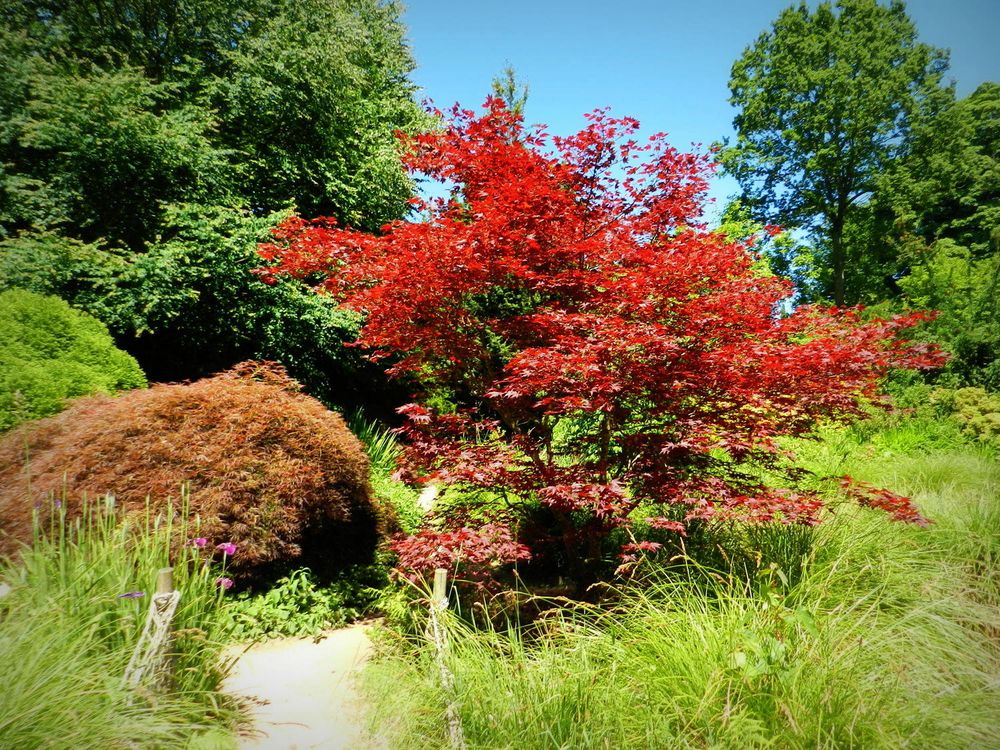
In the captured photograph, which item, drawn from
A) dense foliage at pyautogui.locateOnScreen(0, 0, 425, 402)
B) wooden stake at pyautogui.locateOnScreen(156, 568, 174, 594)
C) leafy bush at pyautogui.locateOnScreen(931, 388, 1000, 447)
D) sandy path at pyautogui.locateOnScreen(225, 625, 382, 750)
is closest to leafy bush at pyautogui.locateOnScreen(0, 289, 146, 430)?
dense foliage at pyautogui.locateOnScreen(0, 0, 425, 402)

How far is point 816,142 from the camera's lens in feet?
56.6

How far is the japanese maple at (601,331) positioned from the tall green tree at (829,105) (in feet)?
53.6

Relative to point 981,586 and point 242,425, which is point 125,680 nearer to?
point 242,425

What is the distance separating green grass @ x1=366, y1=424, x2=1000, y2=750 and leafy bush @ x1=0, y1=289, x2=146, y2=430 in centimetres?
456

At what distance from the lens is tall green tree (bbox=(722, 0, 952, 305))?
15.9 metres

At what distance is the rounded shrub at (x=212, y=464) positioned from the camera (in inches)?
159

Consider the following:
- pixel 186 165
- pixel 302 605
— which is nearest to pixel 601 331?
pixel 302 605

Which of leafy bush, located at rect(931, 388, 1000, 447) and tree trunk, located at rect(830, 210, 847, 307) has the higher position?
tree trunk, located at rect(830, 210, 847, 307)

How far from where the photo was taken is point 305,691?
3.58 m

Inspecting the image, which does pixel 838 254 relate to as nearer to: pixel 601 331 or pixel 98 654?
pixel 601 331

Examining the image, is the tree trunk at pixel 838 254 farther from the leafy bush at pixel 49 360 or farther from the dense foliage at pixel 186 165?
the leafy bush at pixel 49 360

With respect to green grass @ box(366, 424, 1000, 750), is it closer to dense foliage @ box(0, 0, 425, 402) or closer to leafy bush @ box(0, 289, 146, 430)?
leafy bush @ box(0, 289, 146, 430)

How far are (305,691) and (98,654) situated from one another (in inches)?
57.1

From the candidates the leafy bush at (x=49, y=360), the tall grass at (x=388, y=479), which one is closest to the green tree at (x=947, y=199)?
the tall grass at (x=388, y=479)
